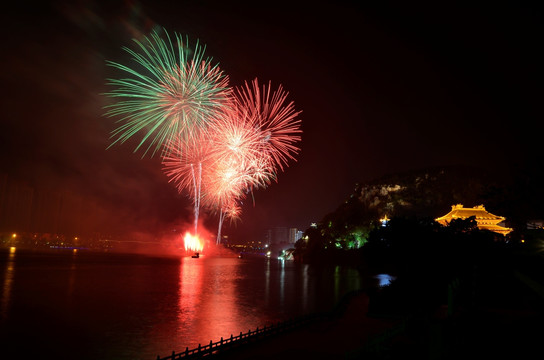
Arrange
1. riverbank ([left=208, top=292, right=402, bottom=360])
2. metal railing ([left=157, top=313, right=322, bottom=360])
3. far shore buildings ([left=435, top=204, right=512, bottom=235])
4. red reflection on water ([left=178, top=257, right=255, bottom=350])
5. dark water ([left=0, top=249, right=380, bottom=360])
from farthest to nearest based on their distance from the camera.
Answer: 1. far shore buildings ([left=435, top=204, right=512, bottom=235])
2. red reflection on water ([left=178, top=257, right=255, bottom=350])
3. dark water ([left=0, top=249, right=380, bottom=360])
4. riverbank ([left=208, top=292, right=402, bottom=360])
5. metal railing ([left=157, top=313, right=322, bottom=360])

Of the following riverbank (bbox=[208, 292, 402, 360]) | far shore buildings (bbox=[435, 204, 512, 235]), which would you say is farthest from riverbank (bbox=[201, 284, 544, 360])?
far shore buildings (bbox=[435, 204, 512, 235])

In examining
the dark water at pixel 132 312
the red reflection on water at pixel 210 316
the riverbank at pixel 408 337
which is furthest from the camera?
the red reflection on water at pixel 210 316

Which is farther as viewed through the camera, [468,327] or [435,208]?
[435,208]

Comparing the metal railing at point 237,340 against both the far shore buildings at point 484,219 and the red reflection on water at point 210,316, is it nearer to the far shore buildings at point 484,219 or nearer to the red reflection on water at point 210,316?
the red reflection on water at point 210,316

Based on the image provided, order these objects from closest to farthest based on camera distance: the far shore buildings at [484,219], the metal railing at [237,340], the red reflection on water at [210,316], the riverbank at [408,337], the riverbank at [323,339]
Result: the riverbank at [408,337] < the metal railing at [237,340] < the riverbank at [323,339] < the red reflection on water at [210,316] < the far shore buildings at [484,219]

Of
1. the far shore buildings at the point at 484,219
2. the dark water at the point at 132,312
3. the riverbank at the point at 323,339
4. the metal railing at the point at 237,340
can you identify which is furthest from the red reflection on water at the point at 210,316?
the far shore buildings at the point at 484,219

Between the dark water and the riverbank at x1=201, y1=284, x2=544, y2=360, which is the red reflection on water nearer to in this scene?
the dark water

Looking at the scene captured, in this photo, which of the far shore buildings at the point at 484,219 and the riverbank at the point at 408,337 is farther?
the far shore buildings at the point at 484,219

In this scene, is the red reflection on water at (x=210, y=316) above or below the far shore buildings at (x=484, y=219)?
below

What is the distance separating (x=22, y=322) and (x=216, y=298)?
16.7 meters

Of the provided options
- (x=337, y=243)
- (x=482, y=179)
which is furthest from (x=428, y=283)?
(x=482, y=179)

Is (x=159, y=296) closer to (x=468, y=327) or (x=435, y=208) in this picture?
(x=468, y=327)

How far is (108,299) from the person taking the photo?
125 ft

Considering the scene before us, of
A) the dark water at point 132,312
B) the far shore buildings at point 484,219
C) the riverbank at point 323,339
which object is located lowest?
the dark water at point 132,312
